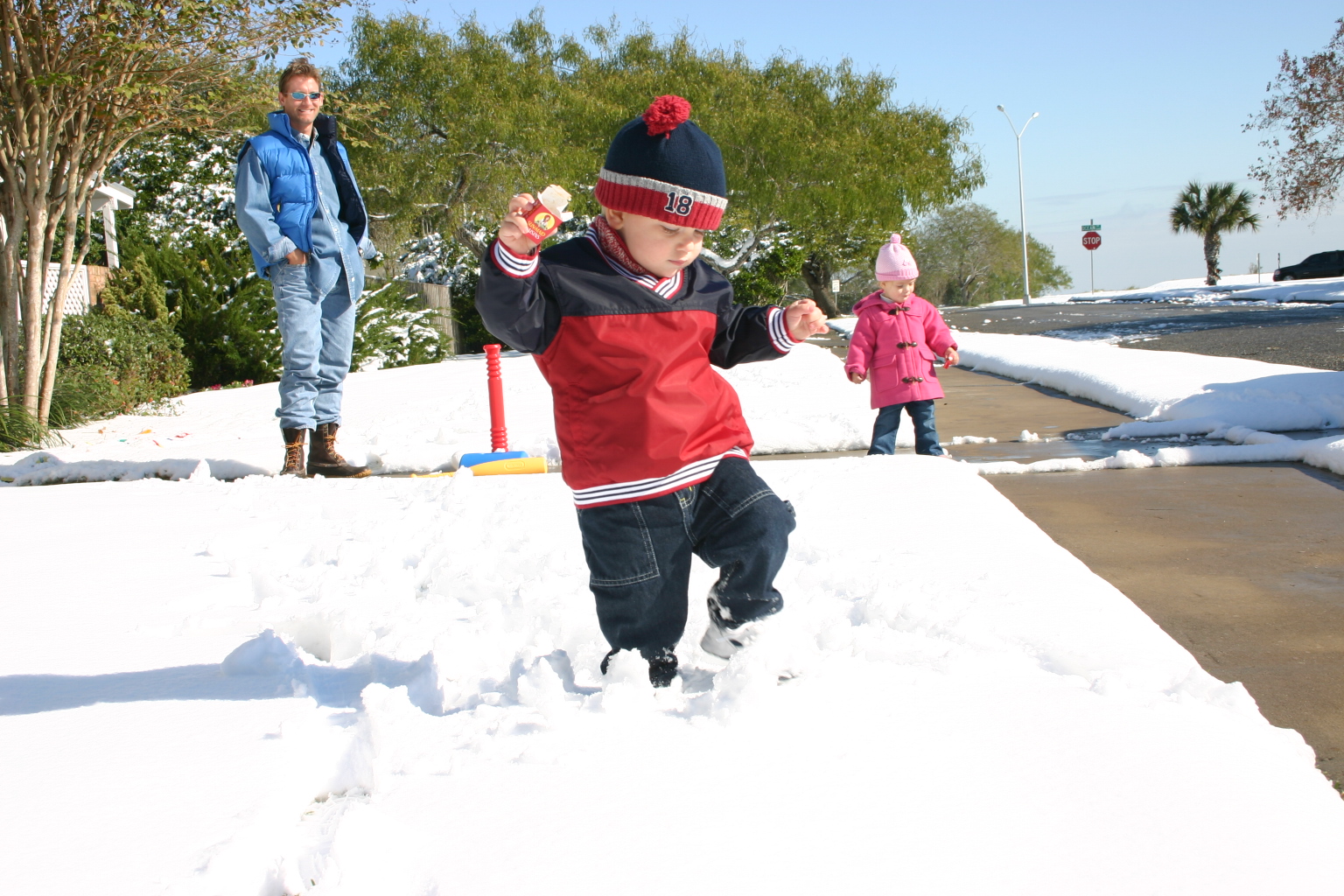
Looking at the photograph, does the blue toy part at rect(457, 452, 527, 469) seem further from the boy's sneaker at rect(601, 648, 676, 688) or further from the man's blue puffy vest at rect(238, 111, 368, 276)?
the boy's sneaker at rect(601, 648, 676, 688)

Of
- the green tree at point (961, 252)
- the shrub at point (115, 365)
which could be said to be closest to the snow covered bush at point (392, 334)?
the shrub at point (115, 365)

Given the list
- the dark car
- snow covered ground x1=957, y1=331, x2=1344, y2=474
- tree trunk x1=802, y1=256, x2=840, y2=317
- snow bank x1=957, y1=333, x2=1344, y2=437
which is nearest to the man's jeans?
snow covered ground x1=957, y1=331, x2=1344, y2=474

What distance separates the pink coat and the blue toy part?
1784mm

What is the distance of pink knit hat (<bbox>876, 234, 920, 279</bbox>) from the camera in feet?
17.6

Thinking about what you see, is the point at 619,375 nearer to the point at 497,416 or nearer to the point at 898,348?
the point at 497,416

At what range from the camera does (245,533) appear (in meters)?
3.52

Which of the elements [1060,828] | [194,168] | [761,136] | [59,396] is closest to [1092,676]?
[1060,828]

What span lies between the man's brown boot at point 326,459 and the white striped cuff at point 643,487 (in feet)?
10.4

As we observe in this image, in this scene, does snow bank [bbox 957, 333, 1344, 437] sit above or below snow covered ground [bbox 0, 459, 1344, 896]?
above

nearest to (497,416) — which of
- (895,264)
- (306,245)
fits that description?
(306,245)

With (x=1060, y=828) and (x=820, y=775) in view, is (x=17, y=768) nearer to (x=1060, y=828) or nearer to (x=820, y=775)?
(x=820, y=775)

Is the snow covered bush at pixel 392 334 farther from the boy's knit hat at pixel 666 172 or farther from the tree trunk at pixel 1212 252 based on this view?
the tree trunk at pixel 1212 252

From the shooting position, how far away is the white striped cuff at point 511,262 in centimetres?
194

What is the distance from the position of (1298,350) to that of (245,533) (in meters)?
11.2
